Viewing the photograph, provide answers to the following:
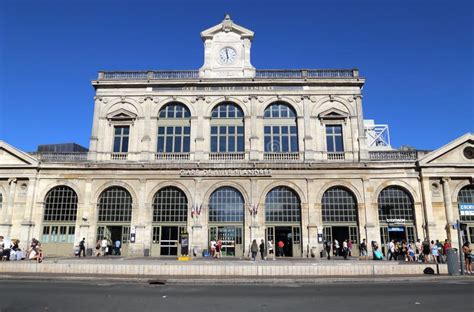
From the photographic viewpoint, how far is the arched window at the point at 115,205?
1129 inches

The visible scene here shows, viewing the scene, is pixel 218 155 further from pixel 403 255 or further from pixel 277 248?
pixel 403 255

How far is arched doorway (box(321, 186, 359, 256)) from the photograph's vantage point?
2776cm

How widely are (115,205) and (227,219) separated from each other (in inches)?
364

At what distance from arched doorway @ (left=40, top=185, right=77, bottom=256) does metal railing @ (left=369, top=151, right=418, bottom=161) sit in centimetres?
2496

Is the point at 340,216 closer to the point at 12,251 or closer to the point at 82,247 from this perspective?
the point at 82,247

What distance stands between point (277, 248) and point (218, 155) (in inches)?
349

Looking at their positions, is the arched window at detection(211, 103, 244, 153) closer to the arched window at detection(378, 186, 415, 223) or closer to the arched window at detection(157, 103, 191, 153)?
the arched window at detection(157, 103, 191, 153)

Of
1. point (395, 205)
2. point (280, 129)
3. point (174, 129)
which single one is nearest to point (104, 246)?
point (174, 129)

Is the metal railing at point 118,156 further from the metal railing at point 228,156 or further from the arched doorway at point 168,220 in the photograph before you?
the metal railing at point 228,156

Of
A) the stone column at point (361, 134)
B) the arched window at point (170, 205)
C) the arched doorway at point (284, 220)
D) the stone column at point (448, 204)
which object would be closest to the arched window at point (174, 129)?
the arched window at point (170, 205)

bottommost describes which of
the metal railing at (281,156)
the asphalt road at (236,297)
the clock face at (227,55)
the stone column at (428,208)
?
the asphalt road at (236,297)

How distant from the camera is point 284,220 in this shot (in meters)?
28.2

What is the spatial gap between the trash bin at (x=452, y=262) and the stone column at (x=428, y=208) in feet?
34.8

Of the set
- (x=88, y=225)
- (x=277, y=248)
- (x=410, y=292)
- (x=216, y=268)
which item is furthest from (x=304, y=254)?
(x=88, y=225)
